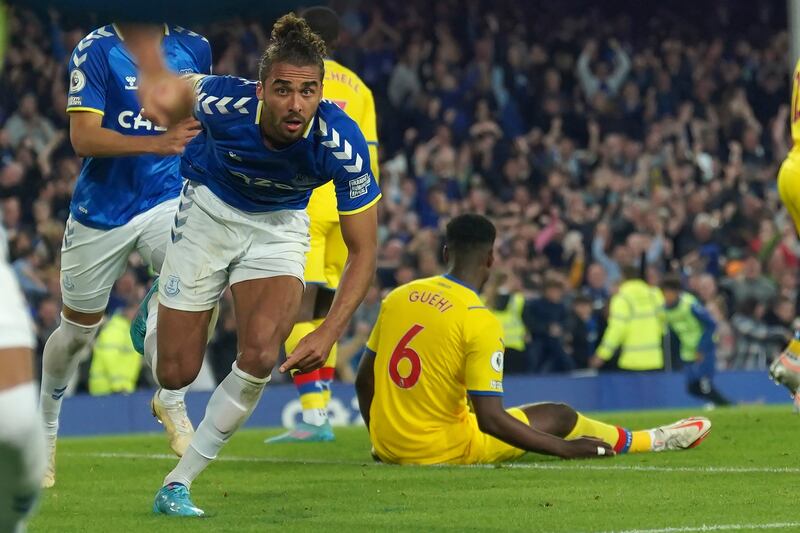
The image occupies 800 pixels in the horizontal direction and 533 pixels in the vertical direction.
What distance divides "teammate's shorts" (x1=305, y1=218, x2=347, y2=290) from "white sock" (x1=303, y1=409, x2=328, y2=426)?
2.82ft

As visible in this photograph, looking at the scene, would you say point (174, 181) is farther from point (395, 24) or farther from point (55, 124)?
point (395, 24)

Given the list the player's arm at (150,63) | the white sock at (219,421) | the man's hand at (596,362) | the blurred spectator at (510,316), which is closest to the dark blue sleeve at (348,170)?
the white sock at (219,421)

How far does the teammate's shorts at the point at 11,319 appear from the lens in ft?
10.6

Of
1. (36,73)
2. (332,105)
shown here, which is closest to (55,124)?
(36,73)

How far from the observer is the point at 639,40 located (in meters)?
25.2

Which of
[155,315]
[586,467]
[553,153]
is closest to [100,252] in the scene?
[155,315]

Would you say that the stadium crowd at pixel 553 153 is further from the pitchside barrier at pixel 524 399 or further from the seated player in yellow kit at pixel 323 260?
the seated player in yellow kit at pixel 323 260

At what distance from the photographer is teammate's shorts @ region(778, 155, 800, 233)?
794 cm

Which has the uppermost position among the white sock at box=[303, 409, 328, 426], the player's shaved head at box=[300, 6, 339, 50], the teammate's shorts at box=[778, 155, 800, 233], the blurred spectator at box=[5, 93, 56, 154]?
the player's shaved head at box=[300, 6, 339, 50]

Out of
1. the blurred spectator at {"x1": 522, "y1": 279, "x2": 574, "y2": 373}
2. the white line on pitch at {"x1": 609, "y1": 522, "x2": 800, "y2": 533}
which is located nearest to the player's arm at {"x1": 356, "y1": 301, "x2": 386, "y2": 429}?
the white line on pitch at {"x1": 609, "y1": 522, "x2": 800, "y2": 533}

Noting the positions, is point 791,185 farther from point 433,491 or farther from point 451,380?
point 433,491

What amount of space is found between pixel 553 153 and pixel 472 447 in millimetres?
13881

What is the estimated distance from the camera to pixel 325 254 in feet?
33.2

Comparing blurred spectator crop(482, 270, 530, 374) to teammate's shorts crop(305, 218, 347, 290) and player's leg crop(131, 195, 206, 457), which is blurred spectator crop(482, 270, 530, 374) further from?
player's leg crop(131, 195, 206, 457)
